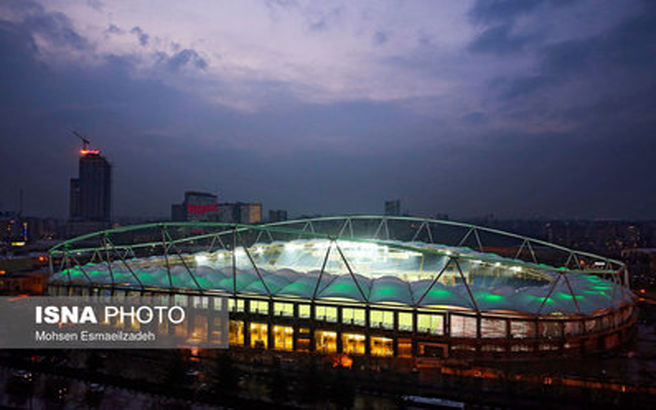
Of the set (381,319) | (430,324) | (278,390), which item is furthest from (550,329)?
(278,390)

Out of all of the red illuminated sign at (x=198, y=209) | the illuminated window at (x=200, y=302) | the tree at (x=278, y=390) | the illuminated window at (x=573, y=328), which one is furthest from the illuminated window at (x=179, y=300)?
the red illuminated sign at (x=198, y=209)

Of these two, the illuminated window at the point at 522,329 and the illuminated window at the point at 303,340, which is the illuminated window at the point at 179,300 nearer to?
the illuminated window at the point at 303,340

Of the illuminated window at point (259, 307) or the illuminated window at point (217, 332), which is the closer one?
the illuminated window at point (259, 307)

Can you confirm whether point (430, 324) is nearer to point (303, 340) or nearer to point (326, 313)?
point (326, 313)

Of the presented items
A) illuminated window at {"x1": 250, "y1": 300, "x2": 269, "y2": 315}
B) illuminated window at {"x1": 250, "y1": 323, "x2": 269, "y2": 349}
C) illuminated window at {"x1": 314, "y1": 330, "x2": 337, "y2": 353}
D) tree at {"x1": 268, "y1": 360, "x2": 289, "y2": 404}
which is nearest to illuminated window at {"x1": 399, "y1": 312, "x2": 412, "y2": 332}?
illuminated window at {"x1": 314, "y1": 330, "x2": 337, "y2": 353}

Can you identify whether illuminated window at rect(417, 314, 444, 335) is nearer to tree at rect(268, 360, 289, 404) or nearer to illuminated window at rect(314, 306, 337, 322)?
illuminated window at rect(314, 306, 337, 322)

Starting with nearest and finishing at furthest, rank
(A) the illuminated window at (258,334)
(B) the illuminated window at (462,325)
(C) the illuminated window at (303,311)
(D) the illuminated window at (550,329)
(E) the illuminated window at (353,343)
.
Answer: (D) the illuminated window at (550,329)
(B) the illuminated window at (462,325)
(E) the illuminated window at (353,343)
(C) the illuminated window at (303,311)
(A) the illuminated window at (258,334)

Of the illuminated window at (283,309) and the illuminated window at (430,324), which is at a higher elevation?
the illuminated window at (283,309)
